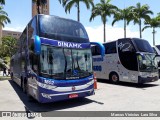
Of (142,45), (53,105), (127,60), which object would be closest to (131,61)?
(127,60)

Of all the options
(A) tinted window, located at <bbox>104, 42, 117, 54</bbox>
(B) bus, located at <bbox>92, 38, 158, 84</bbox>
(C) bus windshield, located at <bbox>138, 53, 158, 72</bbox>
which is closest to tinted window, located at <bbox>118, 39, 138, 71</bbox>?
(B) bus, located at <bbox>92, 38, 158, 84</bbox>

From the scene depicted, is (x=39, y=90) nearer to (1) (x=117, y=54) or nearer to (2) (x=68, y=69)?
(2) (x=68, y=69)

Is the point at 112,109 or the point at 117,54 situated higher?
the point at 117,54

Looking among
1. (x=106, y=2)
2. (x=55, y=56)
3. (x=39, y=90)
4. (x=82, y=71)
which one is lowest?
(x=39, y=90)

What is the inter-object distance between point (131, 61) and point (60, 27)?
290 inches

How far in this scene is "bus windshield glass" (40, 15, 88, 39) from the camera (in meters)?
9.26

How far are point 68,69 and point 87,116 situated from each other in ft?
7.60

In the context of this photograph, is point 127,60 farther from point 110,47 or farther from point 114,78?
point 110,47

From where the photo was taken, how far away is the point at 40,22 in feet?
30.5

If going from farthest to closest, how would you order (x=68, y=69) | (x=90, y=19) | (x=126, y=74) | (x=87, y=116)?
(x=90, y=19) → (x=126, y=74) → (x=68, y=69) → (x=87, y=116)

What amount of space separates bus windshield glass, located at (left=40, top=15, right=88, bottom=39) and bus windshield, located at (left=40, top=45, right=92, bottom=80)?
2.43ft

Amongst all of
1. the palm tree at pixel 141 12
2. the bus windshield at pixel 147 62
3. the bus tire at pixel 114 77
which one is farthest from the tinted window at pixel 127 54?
the palm tree at pixel 141 12

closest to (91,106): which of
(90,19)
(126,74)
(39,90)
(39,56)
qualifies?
(39,90)

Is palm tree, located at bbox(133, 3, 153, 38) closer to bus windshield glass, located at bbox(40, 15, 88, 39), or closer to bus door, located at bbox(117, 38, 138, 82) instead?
bus door, located at bbox(117, 38, 138, 82)
